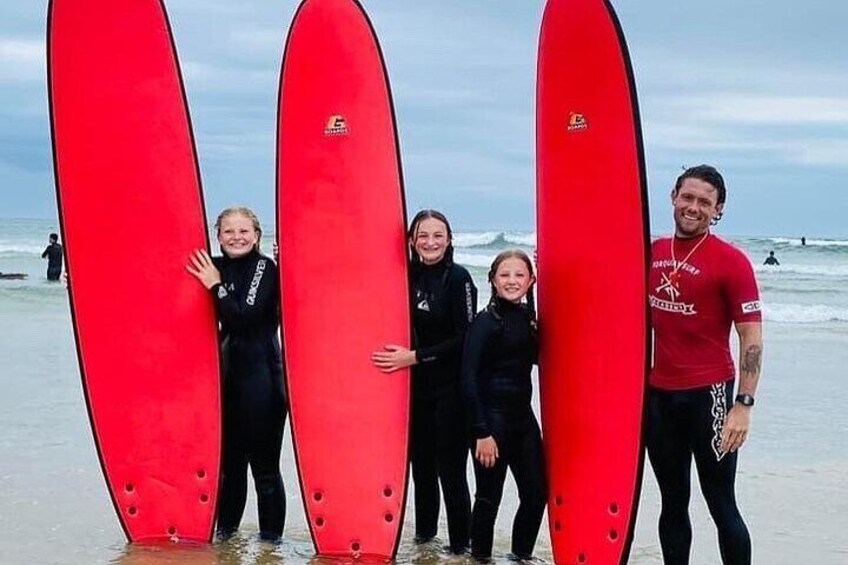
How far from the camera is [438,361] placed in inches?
174

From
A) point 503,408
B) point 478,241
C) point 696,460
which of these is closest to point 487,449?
point 503,408

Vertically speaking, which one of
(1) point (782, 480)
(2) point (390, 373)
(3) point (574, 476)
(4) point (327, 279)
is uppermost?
(4) point (327, 279)

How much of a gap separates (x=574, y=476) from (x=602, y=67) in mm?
1661

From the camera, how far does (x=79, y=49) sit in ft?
15.6

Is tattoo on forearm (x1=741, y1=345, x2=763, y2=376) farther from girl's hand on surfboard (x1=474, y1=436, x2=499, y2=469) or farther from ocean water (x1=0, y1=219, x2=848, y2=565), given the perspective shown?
ocean water (x1=0, y1=219, x2=848, y2=565)

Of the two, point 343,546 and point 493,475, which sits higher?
point 493,475

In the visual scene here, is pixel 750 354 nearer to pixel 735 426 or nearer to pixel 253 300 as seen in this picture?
pixel 735 426

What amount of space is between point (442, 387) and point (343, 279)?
66cm

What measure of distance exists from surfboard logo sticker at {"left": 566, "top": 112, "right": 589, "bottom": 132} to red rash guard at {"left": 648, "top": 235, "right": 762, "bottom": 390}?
0.77 metres

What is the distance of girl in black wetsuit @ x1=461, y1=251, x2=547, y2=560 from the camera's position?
4.10 m

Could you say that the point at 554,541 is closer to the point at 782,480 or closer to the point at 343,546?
the point at 343,546

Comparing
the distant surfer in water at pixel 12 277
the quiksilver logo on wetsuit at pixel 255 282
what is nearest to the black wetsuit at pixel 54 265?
the distant surfer in water at pixel 12 277

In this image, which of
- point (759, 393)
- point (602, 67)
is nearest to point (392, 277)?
point (602, 67)

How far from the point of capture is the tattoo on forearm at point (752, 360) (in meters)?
3.56
